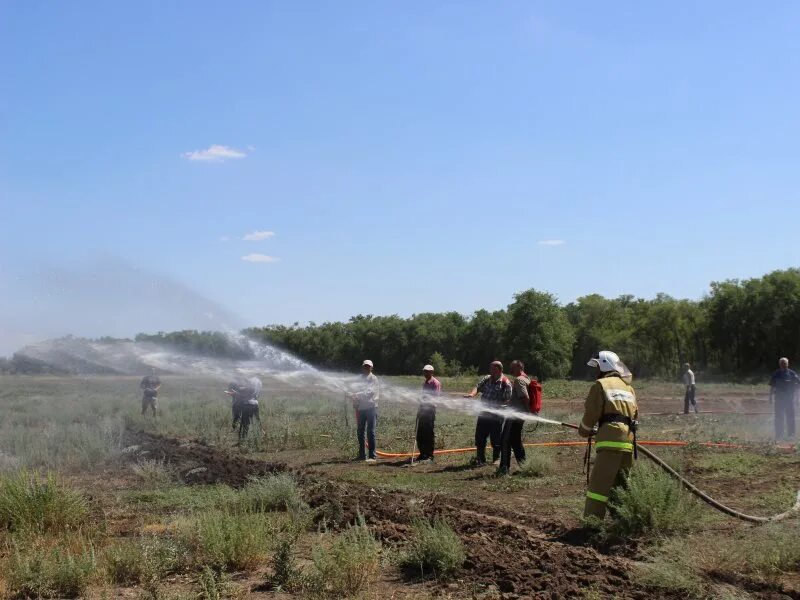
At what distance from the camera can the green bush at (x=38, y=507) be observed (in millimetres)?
8562

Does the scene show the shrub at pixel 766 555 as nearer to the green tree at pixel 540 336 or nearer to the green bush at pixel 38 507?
the green bush at pixel 38 507

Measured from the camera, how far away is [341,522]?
27.9 ft

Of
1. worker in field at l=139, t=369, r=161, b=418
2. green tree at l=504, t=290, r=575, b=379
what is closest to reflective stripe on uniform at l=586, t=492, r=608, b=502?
worker in field at l=139, t=369, r=161, b=418

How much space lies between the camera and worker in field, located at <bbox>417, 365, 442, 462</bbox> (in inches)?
549

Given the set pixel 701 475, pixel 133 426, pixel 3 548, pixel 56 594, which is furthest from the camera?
pixel 133 426

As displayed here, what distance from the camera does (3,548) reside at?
26.3 feet

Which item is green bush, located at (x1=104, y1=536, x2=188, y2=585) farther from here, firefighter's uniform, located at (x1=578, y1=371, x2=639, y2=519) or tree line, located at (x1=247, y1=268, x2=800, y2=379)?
tree line, located at (x1=247, y1=268, x2=800, y2=379)

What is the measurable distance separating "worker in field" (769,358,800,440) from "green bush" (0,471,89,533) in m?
14.0

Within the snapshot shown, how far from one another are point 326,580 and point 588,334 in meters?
63.8

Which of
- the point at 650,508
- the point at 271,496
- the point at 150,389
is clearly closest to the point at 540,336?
the point at 150,389

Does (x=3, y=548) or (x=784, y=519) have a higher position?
(x=784, y=519)

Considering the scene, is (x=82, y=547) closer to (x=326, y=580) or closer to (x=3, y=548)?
(x=3, y=548)

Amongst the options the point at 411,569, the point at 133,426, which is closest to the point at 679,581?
the point at 411,569

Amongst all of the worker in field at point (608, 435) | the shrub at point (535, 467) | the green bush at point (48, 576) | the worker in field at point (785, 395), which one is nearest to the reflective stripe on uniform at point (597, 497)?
the worker in field at point (608, 435)
